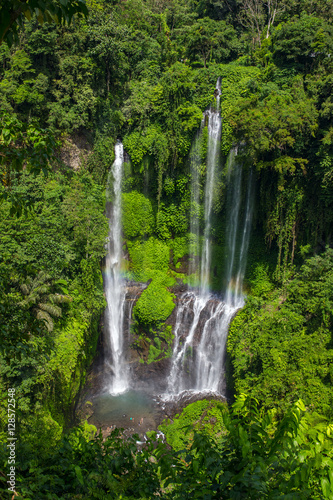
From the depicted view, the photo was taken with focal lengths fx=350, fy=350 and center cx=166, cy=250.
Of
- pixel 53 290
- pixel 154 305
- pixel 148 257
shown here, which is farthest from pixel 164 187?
pixel 53 290

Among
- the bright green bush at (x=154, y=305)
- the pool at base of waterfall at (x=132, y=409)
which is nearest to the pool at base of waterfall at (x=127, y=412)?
the pool at base of waterfall at (x=132, y=409)

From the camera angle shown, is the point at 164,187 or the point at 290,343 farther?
the point at 164,187

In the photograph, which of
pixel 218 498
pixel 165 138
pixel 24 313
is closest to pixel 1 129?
pixel 24 313

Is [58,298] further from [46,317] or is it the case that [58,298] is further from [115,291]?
[115,291]

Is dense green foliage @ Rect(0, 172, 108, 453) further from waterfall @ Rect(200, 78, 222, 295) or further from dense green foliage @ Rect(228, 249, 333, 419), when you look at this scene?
dense green foliage @ Rect(228, 249, 333, 419)

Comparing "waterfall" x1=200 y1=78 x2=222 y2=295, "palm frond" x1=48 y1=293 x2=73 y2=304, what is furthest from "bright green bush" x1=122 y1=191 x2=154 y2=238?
"palm frond" x1=48 y1=293 x2=73 y2=304

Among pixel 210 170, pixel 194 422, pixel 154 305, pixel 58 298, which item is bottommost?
pixel 194 422

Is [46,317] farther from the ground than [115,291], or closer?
farther from the ground

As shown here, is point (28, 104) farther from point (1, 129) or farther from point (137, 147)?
point (1, 129)
